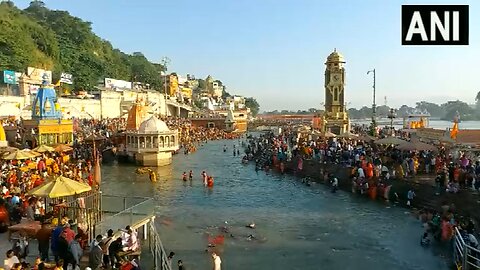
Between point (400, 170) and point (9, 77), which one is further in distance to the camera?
point (9, 77)

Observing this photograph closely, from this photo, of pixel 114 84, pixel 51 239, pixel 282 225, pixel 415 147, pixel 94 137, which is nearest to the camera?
pixel 51 239

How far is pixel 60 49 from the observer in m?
80.5

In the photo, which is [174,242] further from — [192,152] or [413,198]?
[192,152]

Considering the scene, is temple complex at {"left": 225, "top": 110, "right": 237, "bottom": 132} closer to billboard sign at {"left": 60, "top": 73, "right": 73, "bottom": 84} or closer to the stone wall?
the stone wall

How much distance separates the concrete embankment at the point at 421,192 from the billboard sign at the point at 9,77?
3562 centimetres

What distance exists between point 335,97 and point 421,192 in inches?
924

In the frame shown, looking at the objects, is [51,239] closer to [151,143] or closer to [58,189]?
[58,189]

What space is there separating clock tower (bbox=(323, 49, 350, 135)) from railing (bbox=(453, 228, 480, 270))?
3045 cm

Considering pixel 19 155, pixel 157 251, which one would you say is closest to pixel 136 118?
pixel 19 155

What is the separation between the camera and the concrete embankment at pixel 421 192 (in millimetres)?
20062

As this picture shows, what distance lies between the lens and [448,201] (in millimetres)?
21141

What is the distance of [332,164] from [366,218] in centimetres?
1030

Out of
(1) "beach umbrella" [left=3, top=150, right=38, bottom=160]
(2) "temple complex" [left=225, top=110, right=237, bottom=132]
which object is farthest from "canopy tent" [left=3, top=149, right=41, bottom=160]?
(2) "temple complex" [left=225, top=110, right=237, bottom=132]

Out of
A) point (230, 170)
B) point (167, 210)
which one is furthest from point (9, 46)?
point (167, 210)
